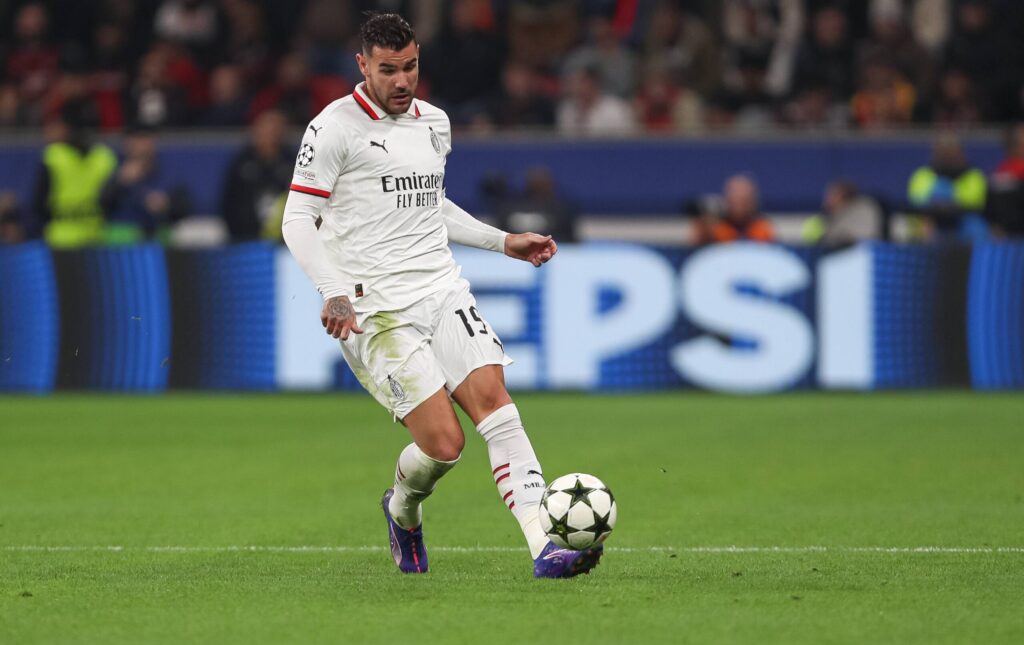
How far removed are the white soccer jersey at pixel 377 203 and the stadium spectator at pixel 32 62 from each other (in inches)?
561

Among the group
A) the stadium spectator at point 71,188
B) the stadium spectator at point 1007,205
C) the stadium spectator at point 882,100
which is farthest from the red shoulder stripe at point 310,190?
the stadium spectator at point 882,100

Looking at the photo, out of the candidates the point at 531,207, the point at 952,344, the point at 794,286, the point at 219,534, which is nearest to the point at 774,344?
the point at 794,286

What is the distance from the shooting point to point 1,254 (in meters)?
15.9

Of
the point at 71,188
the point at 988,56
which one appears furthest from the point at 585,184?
the point at 71,188

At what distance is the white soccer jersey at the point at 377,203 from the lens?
6.82 m

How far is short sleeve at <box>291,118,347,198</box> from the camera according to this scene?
673cm

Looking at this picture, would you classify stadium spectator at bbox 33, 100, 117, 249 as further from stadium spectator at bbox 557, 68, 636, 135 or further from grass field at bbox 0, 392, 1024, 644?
stadium spectator at bbox 557, 68, 636, 135

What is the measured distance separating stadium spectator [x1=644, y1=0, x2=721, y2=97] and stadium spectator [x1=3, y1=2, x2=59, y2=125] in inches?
275

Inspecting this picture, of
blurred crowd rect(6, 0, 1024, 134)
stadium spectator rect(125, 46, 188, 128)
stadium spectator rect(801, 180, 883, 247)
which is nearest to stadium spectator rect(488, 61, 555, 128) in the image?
blurred crowd rect(6, 0, 1024, 134)

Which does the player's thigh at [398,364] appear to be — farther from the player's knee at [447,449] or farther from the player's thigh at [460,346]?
the player's knee at [447,449]

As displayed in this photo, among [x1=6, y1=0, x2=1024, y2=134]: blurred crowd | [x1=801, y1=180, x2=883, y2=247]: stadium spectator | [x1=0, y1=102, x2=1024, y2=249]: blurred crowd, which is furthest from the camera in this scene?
[x1=6, y1=0, x2=1024, y2=134]: blurred crowd

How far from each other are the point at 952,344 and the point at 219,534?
903 cm

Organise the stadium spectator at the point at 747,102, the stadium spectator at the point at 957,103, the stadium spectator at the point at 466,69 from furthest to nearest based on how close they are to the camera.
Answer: the stadium spectator at the point at 466,69
the stadium spectator at the point at 747,102
the stadium spectator at the point at 957,103

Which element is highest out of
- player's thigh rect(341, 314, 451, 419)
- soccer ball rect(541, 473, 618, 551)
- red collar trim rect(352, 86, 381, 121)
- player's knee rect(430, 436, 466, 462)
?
red collar trim rect(352, 86, 381, 121)
